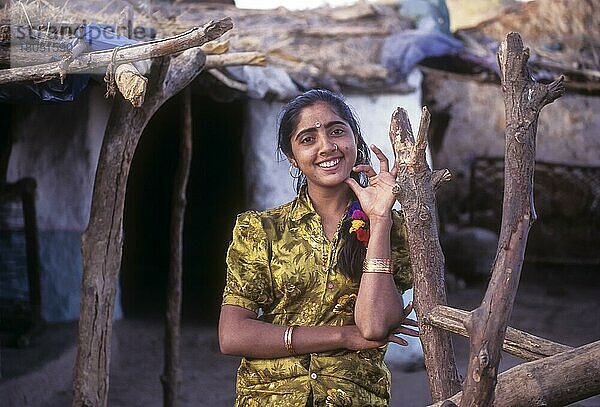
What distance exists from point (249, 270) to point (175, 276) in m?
2.91

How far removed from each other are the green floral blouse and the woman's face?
159 millimetres

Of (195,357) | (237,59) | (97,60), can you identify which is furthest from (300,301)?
(195,357)

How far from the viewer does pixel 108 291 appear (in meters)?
3.76

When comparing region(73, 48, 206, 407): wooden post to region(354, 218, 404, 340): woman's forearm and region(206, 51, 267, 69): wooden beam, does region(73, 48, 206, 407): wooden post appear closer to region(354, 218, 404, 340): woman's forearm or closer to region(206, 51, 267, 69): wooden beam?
region(206, 51, 267, 69): wooden beam

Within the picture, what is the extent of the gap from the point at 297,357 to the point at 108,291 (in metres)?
1.64

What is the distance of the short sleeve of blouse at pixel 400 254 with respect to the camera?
2383 mm

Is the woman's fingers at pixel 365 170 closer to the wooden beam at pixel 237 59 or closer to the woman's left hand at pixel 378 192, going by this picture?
the woman's left hand at pixel 378 192

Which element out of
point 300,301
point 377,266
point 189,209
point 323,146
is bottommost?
point 300,301

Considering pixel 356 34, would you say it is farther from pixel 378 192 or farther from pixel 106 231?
pixel 378 192

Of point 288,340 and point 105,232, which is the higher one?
point 105,232

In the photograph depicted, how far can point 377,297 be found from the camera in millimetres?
2252

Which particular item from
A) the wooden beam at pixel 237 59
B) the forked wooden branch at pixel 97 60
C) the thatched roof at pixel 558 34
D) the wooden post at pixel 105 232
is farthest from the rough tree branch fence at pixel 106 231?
the thatched roof at pixel 558 34

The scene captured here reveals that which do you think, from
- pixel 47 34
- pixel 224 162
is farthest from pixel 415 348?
pixel 47 34

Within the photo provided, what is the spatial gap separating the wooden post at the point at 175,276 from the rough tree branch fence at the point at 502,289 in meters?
3.16
